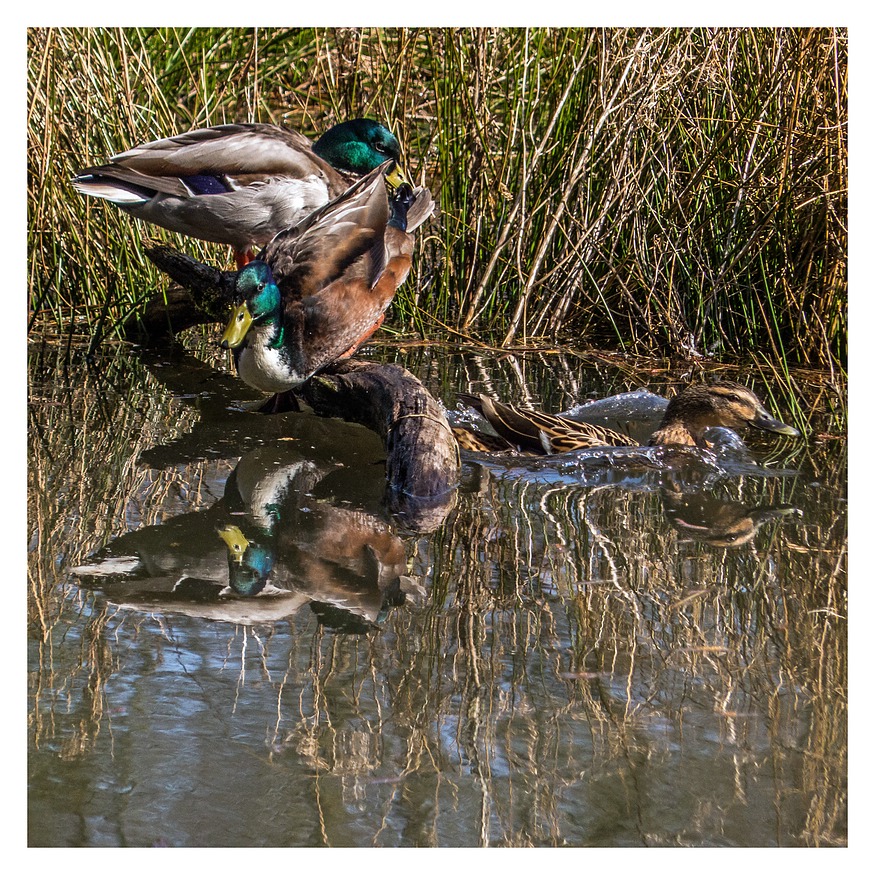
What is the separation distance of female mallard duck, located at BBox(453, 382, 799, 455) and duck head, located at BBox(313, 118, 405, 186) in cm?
205

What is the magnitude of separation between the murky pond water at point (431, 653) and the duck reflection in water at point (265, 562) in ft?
0.04

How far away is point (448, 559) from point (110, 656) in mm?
1095

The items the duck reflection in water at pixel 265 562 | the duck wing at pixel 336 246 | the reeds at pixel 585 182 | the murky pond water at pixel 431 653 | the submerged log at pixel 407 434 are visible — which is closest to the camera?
the murky pond water at pixel 431 653

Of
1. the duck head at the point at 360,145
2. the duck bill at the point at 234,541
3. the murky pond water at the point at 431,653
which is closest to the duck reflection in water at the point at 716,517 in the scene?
the murky pond water at the point at 431,653

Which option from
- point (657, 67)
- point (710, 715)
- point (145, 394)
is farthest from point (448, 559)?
point (657, 67)

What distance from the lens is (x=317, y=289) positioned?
5086mm

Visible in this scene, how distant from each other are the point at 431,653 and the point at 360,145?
4067 millimetres

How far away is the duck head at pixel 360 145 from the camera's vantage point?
6469 millimetres

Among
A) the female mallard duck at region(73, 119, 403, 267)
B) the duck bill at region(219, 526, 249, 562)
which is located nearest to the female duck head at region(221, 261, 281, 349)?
the female mallard duck at region(73, 119, 403, 267)

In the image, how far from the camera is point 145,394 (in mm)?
5684

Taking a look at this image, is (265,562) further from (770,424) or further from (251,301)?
(770,424)

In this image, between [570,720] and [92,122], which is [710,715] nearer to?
[570,720]

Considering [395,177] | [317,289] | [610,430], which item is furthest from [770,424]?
[395,177]

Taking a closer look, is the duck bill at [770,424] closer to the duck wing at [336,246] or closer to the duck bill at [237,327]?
the duck wing at [336,246]
